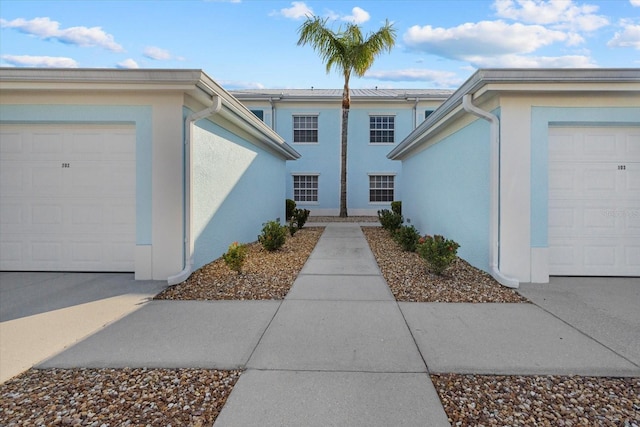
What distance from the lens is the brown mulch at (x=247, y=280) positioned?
5234 millimetres

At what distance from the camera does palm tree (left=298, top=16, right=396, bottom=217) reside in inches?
637

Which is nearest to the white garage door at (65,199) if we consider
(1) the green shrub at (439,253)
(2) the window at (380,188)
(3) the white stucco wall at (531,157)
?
(1) the green shrub at (439,253)

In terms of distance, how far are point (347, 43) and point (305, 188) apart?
7916 millimetres

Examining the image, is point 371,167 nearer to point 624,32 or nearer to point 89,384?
point 624,32

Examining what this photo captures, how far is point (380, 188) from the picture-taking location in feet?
65.0

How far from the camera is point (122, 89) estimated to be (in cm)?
571

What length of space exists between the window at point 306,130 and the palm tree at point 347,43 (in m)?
3.65

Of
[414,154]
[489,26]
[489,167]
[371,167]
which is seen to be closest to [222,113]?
[489,167]

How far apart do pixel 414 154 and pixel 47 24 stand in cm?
1168

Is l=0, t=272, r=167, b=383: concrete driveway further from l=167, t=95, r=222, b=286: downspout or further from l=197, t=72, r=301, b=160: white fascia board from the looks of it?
l=197, t=72, r=301, b=160: white fascia board

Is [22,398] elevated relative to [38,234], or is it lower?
lower

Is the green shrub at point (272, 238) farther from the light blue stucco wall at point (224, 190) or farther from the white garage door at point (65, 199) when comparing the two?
the white garage door at point (65, 199)

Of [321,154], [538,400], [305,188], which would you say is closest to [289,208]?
[305,188]

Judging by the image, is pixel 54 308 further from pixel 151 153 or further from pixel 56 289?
pixel 151 153
